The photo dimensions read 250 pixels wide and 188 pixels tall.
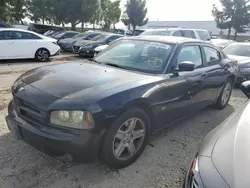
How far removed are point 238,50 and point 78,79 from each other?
778cm

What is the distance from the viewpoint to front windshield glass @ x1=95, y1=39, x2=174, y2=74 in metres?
3.56

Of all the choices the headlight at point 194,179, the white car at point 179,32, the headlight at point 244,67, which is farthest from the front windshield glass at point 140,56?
the white car at point 179,32

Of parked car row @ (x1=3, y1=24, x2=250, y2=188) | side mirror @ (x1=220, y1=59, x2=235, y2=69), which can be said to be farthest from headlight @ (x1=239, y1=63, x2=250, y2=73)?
parked car row @ (x1=3, y1=24, x2=250, y2=188)

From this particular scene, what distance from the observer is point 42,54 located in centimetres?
1125

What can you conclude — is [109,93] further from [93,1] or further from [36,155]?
[93,1]

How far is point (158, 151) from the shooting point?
351 cm

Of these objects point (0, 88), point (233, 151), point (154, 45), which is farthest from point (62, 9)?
point (233, 151)

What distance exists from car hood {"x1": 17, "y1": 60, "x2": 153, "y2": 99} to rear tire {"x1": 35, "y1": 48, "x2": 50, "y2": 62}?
8.08 meters

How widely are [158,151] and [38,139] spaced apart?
1689mm

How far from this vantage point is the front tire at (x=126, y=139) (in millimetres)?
2737

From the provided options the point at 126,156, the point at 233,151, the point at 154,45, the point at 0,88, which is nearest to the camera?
the point at 233,151

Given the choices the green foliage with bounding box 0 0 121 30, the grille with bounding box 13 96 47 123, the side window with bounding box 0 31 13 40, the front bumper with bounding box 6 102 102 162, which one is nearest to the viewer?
the front bumper with bounding box 6 102 102 162

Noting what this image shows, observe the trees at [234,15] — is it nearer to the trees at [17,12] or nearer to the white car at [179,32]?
the white car at [179,32]

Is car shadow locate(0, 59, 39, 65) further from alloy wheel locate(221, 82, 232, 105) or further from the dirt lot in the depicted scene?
alloy wheel locate(221, 82, 232, 105)
